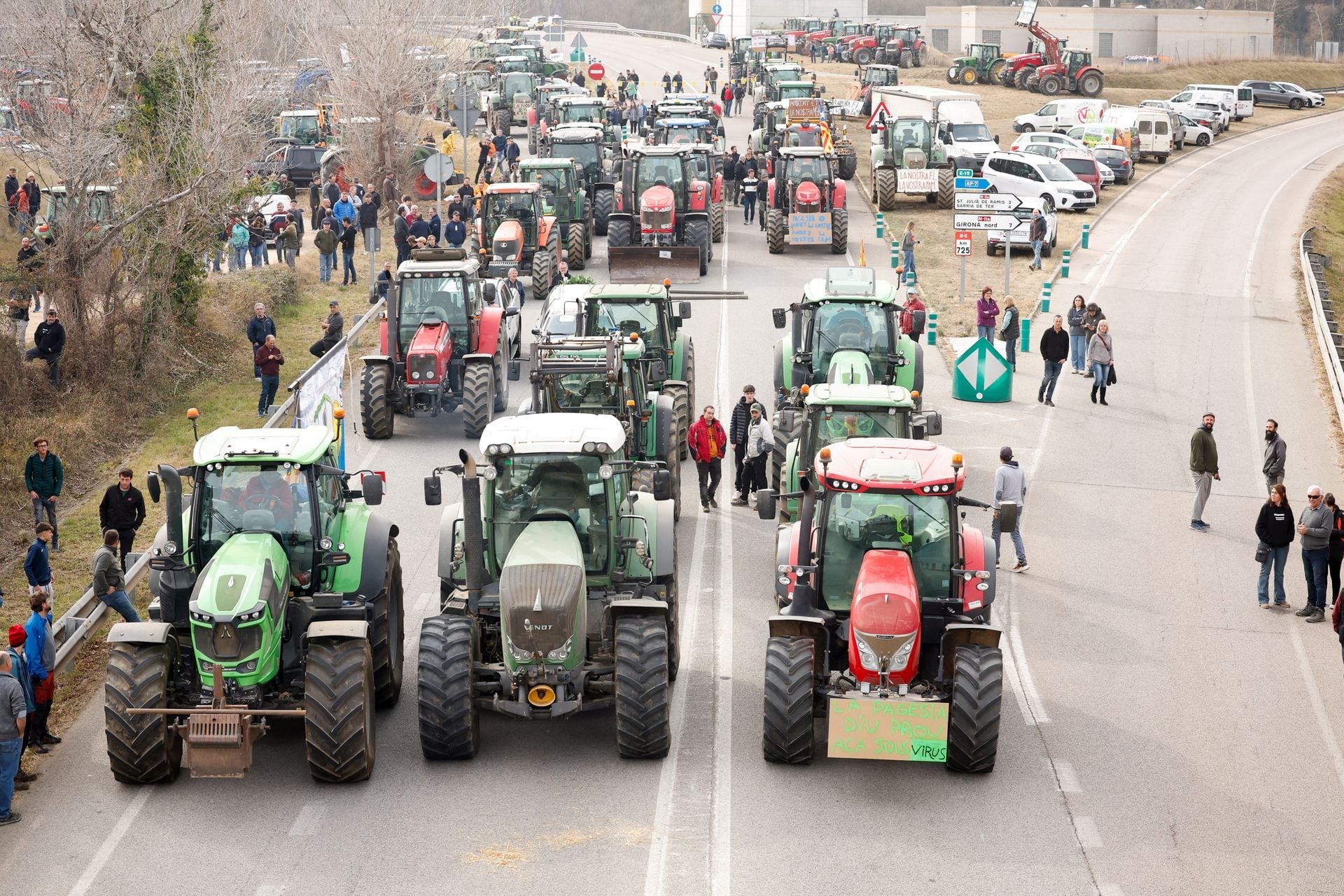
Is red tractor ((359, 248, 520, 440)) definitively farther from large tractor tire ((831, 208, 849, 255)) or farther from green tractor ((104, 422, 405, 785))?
large tractor tire ((831, 208, 849, 255))

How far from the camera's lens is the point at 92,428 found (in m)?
24.6

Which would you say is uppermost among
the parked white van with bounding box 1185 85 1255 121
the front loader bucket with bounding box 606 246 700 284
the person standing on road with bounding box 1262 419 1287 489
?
the parked white van with bounding box 1185 85 1255 121

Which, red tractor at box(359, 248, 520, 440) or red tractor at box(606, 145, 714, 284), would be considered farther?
red tractor at box(606, 145, 714, 284)

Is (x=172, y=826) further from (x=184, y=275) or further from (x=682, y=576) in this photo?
(x=184, y=275)

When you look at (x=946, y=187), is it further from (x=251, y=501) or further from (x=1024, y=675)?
(x=251, y=501)

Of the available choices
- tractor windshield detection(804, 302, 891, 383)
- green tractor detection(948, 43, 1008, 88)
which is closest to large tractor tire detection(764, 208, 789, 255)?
tractor windshield detection(804, 302, 891, 383)

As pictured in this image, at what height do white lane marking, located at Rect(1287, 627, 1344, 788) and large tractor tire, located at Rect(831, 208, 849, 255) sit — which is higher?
large tractor tire, located at Rect(831, 208, 849, 255)

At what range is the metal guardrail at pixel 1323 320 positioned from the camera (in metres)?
27.4

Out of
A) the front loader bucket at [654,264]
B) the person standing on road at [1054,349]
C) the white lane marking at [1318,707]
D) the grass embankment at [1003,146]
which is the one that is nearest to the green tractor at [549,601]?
the white lane marking at [1318,707]

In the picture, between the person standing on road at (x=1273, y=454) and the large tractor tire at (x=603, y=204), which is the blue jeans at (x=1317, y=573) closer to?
the person standing on road at (x=1273, y=454)

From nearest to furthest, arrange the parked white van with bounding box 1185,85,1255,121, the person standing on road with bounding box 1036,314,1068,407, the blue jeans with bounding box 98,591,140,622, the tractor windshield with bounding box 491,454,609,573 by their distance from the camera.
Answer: the tractor windshield with bounding box 491,454,609,573
the blue jeans with bounding box 98,591,140,622
the person standing on road with bounding box 1036,314,1068,407
the parked white van with bounding box 1185,85,1255,121

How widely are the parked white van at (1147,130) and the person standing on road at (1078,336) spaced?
29.3m

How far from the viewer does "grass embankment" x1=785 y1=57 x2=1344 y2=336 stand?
3488cm

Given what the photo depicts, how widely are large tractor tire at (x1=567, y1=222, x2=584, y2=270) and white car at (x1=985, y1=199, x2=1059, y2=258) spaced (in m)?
9.90
